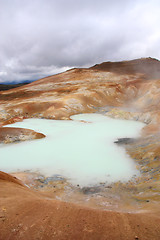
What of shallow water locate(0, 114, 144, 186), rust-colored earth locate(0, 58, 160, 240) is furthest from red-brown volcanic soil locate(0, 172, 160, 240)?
shallow water locate(0, 114, 144, 186)

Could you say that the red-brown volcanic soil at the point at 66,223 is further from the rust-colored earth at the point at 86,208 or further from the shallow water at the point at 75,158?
the shallow water at the point at 75,158

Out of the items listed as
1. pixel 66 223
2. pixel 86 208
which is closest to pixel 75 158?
pixel 86 208

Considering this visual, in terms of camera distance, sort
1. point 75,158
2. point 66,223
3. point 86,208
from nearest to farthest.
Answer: point 66,223 < point 86,208 < point 75,158

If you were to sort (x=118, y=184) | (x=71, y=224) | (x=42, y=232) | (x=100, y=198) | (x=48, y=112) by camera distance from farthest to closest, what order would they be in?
(x=48, y=112) < (x=118, y=184) < (x=100, y=198) < (x=71, y=224) < (x=42, y=232)

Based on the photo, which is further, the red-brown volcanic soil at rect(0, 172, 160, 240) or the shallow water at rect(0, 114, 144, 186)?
the shallow water at rect(0, 114, 144, 186)

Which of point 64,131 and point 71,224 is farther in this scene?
point 64,131

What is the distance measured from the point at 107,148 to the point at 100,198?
7234 mm

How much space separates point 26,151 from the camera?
543 inches

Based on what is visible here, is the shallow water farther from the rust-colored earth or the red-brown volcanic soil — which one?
the red-brown volcanic soil

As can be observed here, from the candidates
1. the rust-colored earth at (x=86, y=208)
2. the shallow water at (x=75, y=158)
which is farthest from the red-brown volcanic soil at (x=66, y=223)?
the shallow water at (x=75, y=158)

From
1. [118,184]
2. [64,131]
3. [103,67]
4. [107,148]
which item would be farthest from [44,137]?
[103,67]

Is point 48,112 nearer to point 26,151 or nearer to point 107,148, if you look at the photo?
point 26,151

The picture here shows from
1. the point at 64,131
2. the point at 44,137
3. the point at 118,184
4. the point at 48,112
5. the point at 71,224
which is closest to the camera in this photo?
the point at 71,224

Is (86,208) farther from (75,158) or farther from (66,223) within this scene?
(75,158)
